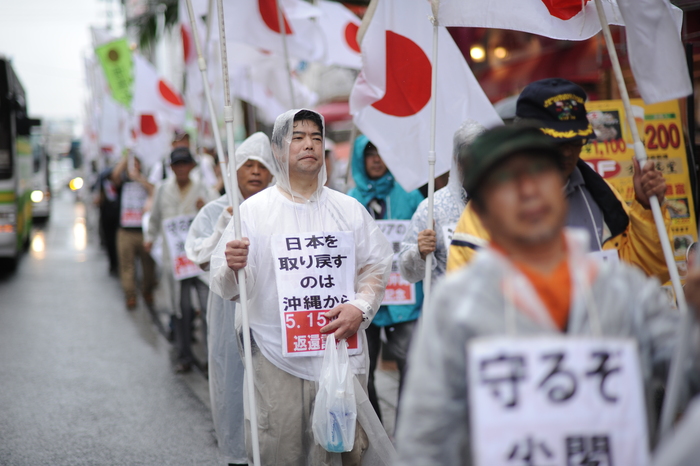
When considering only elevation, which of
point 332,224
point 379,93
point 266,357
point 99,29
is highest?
point 99,29

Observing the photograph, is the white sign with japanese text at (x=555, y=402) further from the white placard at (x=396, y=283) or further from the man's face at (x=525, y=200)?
the white placard at (x=396, y=283)

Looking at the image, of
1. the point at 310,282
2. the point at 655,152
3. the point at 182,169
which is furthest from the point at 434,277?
the point at 182,169

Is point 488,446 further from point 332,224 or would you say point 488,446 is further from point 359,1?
point 359,1

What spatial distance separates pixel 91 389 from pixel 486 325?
5556 millimetres

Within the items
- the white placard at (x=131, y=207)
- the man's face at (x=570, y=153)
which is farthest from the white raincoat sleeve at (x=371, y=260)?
the white placard at (x=131, y=207)

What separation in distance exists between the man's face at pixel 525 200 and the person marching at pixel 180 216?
5.15 metres

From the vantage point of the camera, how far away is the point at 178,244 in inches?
273

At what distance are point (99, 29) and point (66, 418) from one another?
1023cm

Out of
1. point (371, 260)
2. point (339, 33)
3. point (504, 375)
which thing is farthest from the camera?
point (339, 33)

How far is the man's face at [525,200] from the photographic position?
1.79 metres

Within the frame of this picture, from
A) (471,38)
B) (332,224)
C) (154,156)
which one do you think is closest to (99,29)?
(154,156)

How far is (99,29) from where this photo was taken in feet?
46.3

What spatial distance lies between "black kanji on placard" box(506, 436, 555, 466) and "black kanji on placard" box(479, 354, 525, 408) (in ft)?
0.32

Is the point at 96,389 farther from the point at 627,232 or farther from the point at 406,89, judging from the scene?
the point at 627,232
